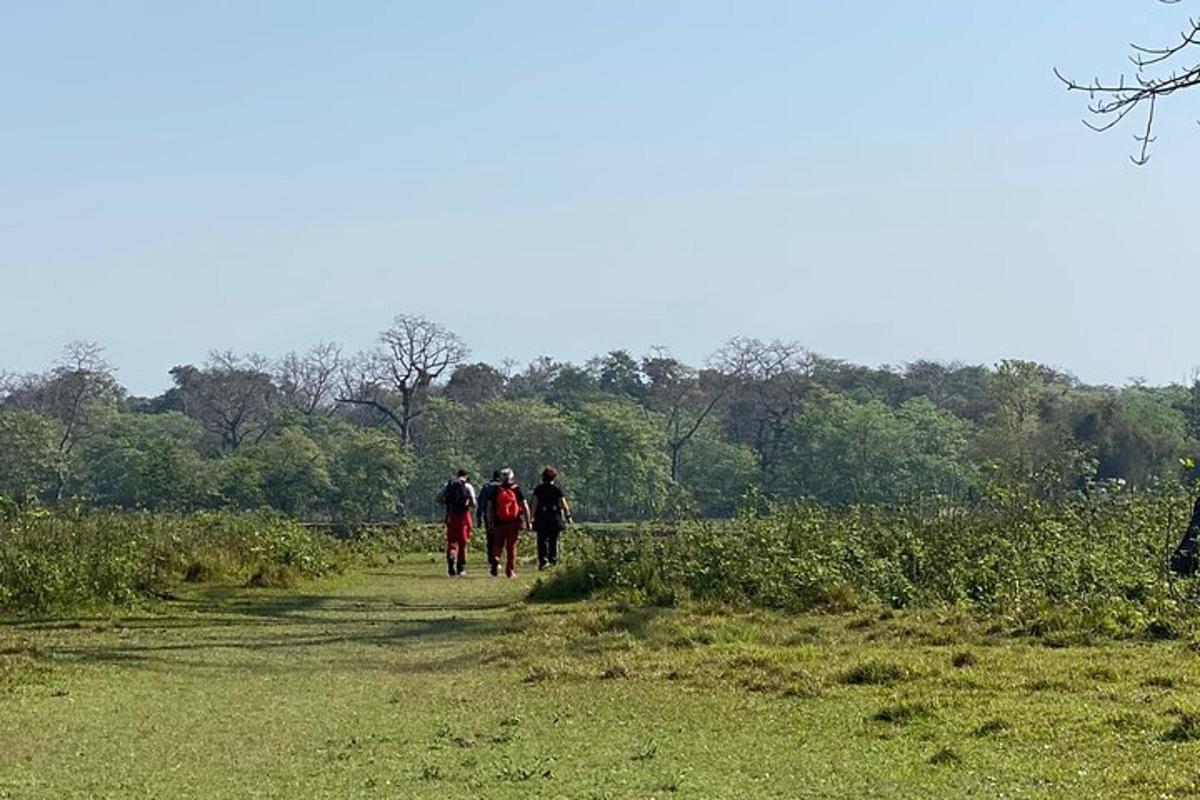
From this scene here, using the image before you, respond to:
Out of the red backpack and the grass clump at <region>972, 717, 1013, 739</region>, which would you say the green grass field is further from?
the red backpack

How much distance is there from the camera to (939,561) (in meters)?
17.2

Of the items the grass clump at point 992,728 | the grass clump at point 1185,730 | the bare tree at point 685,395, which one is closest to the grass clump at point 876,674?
the grass clump at point 992,728

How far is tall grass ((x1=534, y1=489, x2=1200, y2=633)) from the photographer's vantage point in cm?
1520

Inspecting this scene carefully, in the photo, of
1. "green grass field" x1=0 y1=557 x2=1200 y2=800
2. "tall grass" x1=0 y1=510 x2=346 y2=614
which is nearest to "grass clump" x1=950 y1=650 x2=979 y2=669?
"green grass field" x1=0 y1=557 x2=1200 y2=800

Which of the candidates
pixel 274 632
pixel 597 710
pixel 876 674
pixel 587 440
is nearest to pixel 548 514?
pixel 274 632

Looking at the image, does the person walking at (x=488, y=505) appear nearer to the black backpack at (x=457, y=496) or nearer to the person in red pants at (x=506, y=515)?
the person in red pants at (x=506, y=515)

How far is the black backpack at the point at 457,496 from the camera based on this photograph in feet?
76.1

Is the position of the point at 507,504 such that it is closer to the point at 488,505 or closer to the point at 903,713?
the point at 488,505

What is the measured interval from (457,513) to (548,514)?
1.37m

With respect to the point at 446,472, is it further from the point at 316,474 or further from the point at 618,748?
the point at 618,748

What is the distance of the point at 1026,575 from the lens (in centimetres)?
1625

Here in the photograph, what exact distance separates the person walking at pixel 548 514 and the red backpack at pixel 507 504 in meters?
0.39

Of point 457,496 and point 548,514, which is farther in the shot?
point 548,514

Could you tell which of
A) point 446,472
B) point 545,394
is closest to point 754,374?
point 545,394
